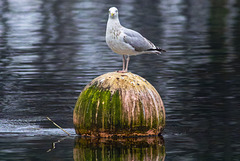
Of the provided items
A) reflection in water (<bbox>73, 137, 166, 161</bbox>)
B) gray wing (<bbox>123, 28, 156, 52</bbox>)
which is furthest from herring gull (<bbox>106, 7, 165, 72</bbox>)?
reflection in water (<bbox>73, 137, 166, 161</bbox>)

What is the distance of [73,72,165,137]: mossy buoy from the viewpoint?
46.2 ft

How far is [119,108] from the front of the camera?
14055 mm

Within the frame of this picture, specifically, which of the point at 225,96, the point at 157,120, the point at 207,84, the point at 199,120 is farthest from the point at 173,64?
the point at 157,120

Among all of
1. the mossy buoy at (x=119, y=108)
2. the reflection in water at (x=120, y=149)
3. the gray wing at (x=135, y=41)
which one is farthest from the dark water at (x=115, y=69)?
the gray wing at (x=135, y=41)

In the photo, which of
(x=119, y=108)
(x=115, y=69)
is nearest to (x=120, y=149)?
(x=119, y=108)

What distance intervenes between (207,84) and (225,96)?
6.90 feet

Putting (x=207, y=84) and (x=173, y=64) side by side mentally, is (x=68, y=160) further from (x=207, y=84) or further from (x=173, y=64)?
(x=173, y=64)

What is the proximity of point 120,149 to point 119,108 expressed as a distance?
0.93 meters

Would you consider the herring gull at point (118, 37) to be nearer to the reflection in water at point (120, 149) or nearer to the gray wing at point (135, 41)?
the gray wing at point (135, 41)

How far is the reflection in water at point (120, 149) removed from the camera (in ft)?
42.7

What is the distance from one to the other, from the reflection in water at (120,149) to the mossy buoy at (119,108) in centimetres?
16

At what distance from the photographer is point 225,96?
1969cm

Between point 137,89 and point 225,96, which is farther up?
point 137,89

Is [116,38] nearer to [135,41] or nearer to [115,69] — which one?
[135,41]
